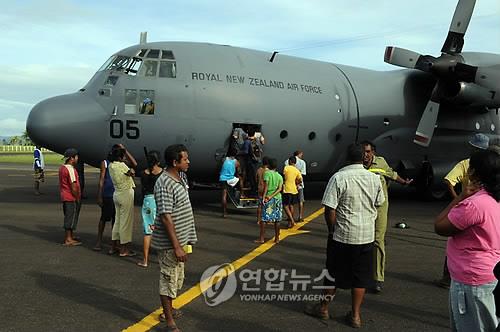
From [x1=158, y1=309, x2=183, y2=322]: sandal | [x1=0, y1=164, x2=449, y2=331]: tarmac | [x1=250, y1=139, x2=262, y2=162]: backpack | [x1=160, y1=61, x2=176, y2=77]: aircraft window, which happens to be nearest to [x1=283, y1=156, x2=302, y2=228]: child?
[x1=0, y1=164, x2=449, y2=331]: tarmac

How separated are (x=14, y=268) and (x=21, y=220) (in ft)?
15.3

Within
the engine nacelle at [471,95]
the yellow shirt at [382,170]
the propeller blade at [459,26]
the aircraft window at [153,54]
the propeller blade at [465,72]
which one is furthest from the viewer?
the propeller blade at [459,26]

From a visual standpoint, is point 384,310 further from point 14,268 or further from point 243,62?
point 243,62

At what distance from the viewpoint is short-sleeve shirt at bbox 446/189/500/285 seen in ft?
10.1

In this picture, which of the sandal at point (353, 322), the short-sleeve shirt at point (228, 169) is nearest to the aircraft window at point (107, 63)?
the short-sleeve shirt at point (228, 169)

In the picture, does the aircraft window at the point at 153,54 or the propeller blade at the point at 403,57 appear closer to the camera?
the aircraft window at the point at 153,54

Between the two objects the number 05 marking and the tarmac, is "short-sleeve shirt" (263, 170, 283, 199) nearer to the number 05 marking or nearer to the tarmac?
the tarmac

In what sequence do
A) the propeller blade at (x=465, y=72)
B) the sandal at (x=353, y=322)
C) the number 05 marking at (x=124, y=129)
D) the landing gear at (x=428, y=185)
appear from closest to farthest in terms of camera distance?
1. the sandal at (x=353, y=322)
2. the number 05 marking at (x=124, y=129)
3. the propeller blade at (x=465, y=72)
4. the landing gear at (x=428, y=185)

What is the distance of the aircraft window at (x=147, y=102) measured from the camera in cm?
1159

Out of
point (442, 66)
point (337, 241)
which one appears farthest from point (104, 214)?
point (442, 66)

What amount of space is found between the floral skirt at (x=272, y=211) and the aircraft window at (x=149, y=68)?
5.17 metres

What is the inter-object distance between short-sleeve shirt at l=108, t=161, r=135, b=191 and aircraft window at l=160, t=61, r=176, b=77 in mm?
4745

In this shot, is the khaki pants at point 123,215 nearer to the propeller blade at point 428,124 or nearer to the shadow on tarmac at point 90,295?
the shadow on tarmac at point 90,295

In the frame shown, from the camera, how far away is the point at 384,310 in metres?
5.35
